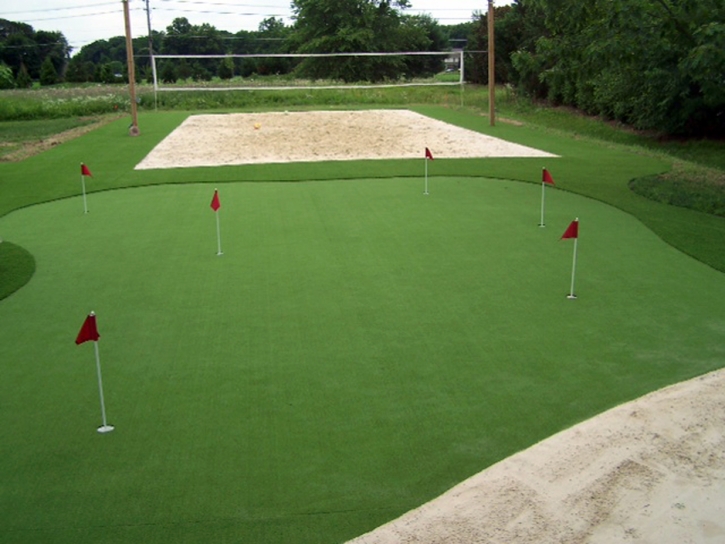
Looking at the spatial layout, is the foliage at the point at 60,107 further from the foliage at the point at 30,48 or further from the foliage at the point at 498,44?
the foliage at the point at 30,48

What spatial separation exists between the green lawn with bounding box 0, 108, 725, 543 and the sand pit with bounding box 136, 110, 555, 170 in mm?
6359

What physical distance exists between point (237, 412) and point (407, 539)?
210 centimetres

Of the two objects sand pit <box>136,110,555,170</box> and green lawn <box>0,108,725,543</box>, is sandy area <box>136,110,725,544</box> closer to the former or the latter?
green lawn <box>0,108,725,543</box>

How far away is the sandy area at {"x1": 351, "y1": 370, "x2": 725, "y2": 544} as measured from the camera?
430cm

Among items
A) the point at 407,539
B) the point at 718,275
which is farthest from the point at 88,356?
the point at 718,275

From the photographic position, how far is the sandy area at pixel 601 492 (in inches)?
169

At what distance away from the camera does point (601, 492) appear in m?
4.69

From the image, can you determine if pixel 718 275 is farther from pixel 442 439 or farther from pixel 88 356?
pixel 88 356

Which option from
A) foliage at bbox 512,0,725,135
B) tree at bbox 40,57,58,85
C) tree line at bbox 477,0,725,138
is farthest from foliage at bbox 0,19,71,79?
foliage at bbox 512,0,725,135

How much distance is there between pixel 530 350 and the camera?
698cm

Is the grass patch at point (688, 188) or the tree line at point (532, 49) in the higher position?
the tree line at point (532, 49)

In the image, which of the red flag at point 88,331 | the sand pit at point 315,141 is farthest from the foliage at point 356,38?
the red flag at point 88,331

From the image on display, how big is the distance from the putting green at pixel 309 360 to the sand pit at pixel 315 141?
7.78 meters

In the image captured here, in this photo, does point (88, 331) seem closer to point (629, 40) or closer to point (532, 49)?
point (629, 40)
